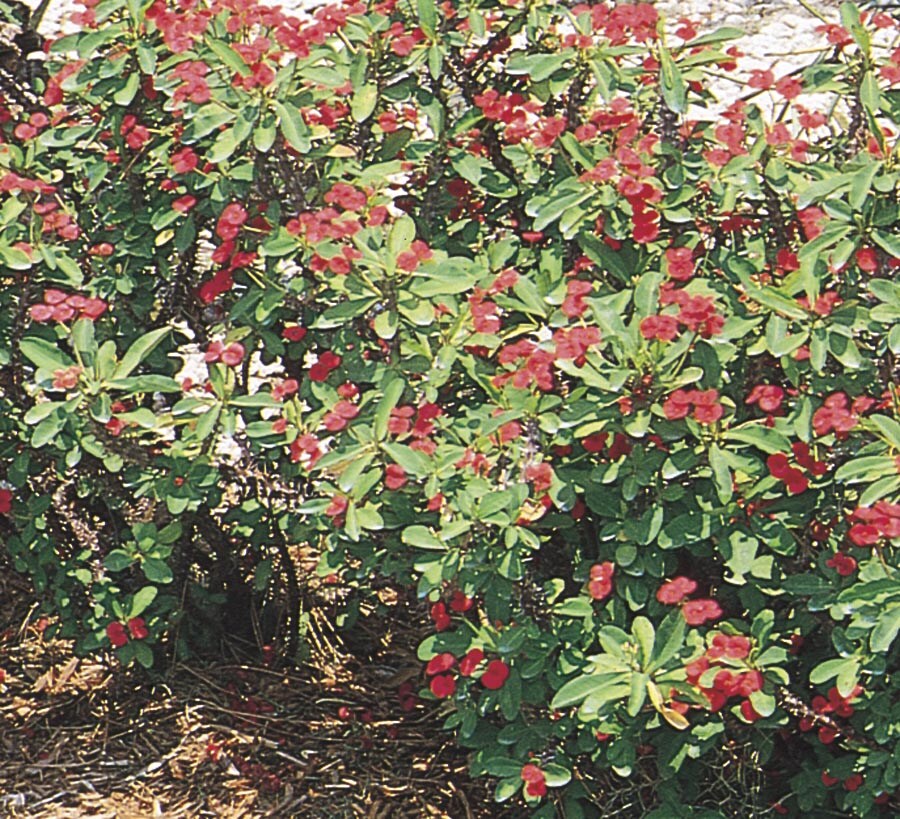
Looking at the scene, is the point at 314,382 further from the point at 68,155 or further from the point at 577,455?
the point at 68,155

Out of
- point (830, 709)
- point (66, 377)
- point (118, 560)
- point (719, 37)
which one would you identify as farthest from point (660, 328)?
point (118, 560)

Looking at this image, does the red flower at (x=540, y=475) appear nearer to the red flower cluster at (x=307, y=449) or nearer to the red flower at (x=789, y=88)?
the red flower cluster at (x=307, y=449)

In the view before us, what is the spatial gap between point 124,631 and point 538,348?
107 cm

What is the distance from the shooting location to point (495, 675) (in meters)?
2.31

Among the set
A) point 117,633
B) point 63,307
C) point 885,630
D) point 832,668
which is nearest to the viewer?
point 885,630

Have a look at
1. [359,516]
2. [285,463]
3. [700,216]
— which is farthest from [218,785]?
[700,216]

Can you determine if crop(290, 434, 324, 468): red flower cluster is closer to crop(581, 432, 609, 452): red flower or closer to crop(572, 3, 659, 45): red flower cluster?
crop(581, 432, 609, 452): red flower

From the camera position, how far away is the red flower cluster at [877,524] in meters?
2.05

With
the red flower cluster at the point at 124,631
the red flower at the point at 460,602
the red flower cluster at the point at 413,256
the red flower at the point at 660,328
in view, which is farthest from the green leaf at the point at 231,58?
the red flower cluster at the point at 124,631

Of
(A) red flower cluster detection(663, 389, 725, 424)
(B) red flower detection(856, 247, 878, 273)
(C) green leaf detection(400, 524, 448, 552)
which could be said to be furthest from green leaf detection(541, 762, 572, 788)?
(B) red flower detection(856, 247, 878, 273)

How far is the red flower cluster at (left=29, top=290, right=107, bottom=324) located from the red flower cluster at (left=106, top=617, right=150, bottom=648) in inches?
25.1

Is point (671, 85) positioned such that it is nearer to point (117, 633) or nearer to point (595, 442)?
point (595, 442)

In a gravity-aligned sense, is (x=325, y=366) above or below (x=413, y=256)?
below

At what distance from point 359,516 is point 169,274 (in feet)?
2.25
